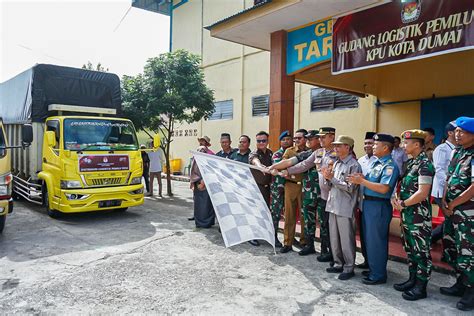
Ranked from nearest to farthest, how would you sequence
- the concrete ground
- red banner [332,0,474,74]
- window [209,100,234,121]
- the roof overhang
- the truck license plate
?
1. the concrete ground
2. red banner [332,0,474,74]
3. the roof overhang
4. the truck license plate
5. window [209,100,234,121]

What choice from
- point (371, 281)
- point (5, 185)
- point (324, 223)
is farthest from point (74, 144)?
point (371, 281)

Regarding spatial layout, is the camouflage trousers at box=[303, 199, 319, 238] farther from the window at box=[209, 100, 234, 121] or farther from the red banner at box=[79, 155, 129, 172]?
the window at box=[209, 100, 234, 121]

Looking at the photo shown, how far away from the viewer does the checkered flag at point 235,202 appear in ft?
10.6

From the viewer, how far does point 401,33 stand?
16.4 ft

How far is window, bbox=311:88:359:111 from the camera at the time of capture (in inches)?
393

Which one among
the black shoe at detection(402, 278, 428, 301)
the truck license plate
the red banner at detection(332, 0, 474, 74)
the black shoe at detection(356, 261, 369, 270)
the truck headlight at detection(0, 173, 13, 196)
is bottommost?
the black shoe at detection(356, 261, 369, 270)

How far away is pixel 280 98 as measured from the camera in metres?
6.59

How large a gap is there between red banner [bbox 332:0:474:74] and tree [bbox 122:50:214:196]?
16.7 ft

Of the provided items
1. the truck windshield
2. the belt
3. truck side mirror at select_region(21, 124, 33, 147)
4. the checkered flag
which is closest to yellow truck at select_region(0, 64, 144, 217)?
the truck windshield

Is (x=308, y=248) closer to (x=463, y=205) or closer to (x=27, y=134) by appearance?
(x=463, y=205)

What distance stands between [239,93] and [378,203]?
34.0ft

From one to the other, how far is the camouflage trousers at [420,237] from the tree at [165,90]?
730 cm

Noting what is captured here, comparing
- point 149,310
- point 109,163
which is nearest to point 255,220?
point 149,310

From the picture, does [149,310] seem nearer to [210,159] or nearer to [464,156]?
[210,159]
